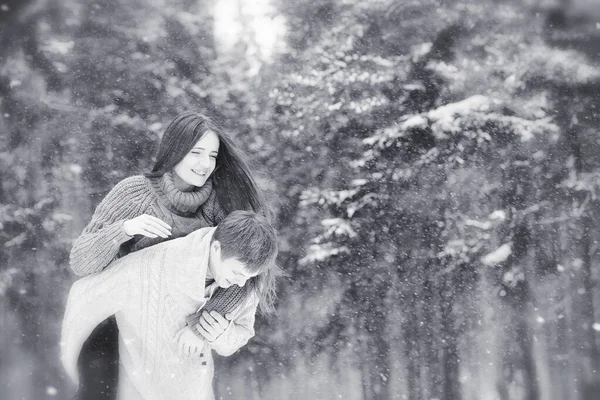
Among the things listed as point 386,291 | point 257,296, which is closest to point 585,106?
point 386,291

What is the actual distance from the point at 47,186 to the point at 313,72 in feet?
3.35

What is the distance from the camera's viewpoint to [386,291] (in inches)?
87.1

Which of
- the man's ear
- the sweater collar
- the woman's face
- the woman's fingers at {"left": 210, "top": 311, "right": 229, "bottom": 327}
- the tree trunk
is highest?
the woman's face

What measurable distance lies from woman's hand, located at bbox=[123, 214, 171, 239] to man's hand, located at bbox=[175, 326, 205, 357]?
0.28m

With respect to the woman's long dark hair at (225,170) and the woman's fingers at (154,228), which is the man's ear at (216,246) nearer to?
the woman's fingers at (154,228)

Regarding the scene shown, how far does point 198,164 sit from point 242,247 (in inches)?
12.3

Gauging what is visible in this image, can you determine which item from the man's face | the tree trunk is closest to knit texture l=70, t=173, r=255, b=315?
the man's face

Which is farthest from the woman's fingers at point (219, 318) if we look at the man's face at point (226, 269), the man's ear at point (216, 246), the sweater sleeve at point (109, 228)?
the sweater sleeve at point (109, 228)

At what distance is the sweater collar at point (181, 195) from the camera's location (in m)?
1.75

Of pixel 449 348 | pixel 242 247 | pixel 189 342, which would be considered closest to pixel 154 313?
pixel 189 342

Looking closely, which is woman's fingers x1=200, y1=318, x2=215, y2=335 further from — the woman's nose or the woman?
the woman's nose

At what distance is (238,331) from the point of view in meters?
1.79

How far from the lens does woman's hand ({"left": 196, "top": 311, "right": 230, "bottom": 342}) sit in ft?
5.61

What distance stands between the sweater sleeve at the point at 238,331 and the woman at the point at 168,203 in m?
0.06
